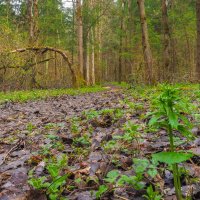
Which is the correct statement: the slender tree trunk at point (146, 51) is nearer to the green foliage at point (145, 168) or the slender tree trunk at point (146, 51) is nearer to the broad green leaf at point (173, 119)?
the green foliage at point (145, 168)

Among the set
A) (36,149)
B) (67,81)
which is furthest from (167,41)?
(36,149)

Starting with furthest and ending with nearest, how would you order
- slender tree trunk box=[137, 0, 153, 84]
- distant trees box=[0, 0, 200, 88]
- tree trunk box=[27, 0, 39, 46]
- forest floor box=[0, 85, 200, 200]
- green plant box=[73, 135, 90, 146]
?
tree trunk box=[27, 0, 39, 46]
distant trees box=[0, 0, 200, 88]
slender tree trunk box=[137, 0, 153, 84]
green plant box=[73, 135, 90, 146]
forest floor box=[0, 85, 200, 200]

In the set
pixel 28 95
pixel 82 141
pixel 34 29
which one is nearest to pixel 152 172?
pixel 82 141

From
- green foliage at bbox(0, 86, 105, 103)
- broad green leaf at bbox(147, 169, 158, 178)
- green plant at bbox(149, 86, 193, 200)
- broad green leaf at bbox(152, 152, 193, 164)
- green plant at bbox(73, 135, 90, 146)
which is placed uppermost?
green plant at bbox(149, 86, 193, 200)

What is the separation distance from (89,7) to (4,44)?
1480 cm

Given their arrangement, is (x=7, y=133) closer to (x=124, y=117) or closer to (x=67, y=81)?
(x=124, y=117)

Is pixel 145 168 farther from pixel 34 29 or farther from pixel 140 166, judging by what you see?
pixel 34 29

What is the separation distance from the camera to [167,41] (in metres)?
19.8

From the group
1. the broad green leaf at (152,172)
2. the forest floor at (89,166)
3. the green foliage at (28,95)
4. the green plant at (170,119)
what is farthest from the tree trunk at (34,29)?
the green plant at (170,119)

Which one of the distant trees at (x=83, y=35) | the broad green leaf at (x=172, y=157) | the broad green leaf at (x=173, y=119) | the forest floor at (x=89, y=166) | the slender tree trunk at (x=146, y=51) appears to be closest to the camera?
the broad green leaf at (x=172, y=157)

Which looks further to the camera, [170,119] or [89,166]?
[89,166]

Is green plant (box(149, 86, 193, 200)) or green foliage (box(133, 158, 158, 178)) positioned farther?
green foliage (box(133, 158, 158, 178))

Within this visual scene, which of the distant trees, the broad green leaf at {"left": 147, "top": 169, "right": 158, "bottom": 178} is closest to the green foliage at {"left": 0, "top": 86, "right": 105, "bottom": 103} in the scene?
the distant trees

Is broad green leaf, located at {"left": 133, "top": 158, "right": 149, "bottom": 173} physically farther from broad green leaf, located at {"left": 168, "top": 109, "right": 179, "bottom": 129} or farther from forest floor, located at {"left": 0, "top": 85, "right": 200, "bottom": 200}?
broad green leaf, located at {"left": 168, "top": 109, "right": 179, "bottom": 129}
